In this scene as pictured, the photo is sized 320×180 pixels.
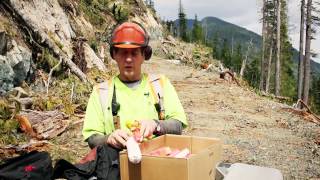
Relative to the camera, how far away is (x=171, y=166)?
230cm

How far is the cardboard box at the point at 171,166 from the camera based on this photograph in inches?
90.1

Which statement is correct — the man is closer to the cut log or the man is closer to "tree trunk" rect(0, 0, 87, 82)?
the cut log

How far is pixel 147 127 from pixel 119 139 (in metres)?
0.24

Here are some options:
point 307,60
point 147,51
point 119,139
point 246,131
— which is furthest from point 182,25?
point 119,139

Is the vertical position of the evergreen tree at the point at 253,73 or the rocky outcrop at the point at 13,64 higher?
the rocky outcrop at the point at 13,64

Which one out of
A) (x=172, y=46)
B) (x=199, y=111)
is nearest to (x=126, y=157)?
(x=199, y=111)

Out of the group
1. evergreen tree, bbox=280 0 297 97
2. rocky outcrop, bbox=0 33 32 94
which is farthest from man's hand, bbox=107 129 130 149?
evergreen tree, bbox=280 0 297 97

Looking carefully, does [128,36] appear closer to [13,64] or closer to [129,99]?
[129,99]

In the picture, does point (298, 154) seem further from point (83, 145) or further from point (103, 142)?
point (103, 142)

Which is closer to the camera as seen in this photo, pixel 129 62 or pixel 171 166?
pixel 171 166

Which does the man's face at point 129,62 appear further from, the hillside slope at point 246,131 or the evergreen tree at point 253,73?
the evergreen tree at point 253,73

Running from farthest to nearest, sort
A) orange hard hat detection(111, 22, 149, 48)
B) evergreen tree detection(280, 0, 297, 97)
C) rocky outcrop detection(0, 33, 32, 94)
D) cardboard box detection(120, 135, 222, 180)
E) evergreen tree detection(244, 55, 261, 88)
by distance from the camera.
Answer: evergreen tree detection(244, 55, 261, 88) < evergreen tree detection(280, 0, 297, 97) < rocky outcrop detection(0, 33, 32, 94) < orange hard hat detection(111, 22, 149, 48) < cardboard box detection(120, 135, 222, 180)

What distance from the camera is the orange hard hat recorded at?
3016mm

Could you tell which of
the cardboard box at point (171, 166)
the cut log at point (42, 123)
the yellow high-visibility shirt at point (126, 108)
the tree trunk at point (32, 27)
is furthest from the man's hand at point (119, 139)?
the tree trunk at point (32, 27)
